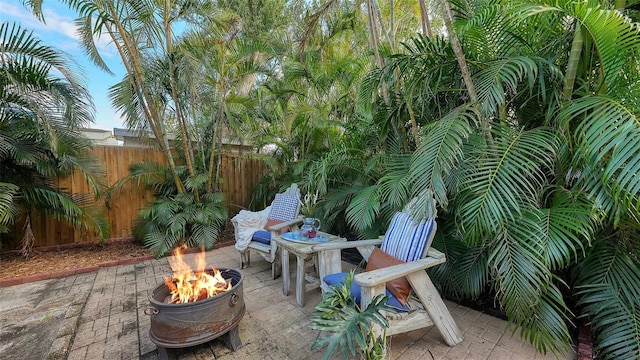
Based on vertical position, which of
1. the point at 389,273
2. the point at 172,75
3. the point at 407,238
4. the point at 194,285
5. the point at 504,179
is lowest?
Result: the point at 194,285

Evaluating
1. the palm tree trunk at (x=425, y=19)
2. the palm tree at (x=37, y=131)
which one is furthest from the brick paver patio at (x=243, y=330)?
the palm tree trunk at (x=425, y=19)

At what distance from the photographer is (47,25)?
10.8 ft

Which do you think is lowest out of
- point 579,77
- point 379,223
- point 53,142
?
point 379,223

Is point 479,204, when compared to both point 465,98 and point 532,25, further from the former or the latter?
point 532,25

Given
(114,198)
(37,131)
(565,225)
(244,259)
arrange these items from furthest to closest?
(114,198) < (244,259) < (37,131) < (565,225)

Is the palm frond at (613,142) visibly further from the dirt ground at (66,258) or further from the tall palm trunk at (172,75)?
the dirt ground at (66,258)

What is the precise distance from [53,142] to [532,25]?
474cm

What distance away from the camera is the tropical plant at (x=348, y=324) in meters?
1.31

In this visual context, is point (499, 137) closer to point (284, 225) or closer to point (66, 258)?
point (284, 225)

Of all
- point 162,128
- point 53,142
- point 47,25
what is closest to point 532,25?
point 162,128

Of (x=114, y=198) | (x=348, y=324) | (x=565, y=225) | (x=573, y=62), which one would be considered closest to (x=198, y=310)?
(x=348, y=324)

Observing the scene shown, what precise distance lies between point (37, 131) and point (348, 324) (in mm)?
4186

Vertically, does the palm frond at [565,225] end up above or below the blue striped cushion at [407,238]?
above

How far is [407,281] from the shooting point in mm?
1865
